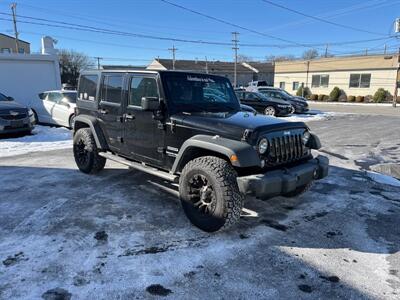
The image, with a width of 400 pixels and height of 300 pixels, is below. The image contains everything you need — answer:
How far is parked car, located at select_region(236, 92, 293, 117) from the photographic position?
57.5 ft

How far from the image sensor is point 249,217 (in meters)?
4.37

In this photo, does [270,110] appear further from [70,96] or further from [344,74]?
[344,74]

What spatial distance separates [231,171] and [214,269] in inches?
42.1

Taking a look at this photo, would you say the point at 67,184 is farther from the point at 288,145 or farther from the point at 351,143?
the point at 351,143

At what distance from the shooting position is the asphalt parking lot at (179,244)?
288 cm

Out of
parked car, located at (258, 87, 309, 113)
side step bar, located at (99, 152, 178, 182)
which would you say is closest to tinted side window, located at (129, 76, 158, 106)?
side step bar, located at (99, 152, 178, 182)

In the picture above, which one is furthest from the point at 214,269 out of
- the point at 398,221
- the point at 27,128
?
the point at 27,128

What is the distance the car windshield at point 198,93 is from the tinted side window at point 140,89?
212 millimetres

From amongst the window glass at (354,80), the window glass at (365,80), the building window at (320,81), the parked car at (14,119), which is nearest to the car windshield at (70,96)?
the parked car at (14,119)

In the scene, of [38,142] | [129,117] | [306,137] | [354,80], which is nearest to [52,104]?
[38,142]

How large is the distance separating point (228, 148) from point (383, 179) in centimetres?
411

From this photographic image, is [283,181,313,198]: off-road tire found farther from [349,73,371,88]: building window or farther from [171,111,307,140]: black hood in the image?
[349,73,371,88]: building window

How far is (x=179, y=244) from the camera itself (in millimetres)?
3627

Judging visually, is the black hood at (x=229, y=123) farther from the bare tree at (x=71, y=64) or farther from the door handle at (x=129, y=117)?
the bare tree at (x=71, y=64)
